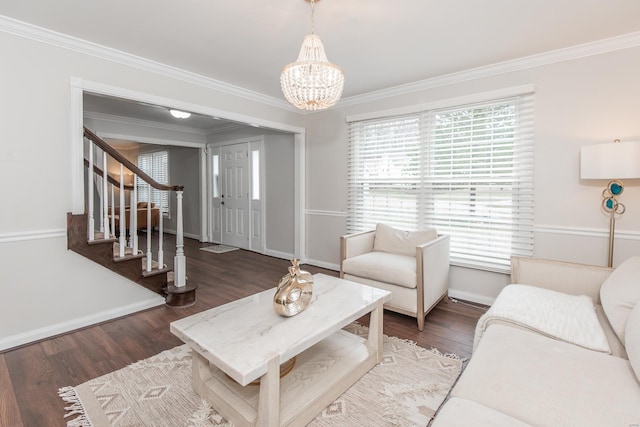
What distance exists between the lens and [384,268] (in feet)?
9.39

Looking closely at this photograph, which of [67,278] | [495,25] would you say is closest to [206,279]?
[67,278]

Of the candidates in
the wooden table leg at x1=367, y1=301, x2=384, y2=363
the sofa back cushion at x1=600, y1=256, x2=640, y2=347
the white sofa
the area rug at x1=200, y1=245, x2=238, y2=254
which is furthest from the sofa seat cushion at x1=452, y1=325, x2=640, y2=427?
the area rug at x1=200, y1=245, x2=238, y2=254

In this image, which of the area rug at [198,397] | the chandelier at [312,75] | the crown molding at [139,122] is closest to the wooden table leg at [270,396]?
the area rug at [198,397]

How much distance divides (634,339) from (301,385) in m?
1.50

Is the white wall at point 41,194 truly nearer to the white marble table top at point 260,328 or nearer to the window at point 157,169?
the white marble table top at point 260,328

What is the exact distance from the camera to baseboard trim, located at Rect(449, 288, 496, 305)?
3250mm

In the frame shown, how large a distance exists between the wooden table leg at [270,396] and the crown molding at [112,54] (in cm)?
293

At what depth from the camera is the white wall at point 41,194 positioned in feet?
7.67

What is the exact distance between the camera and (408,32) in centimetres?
246

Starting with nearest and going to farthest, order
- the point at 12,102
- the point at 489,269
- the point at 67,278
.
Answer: the point at 12,102 → the point at 67,278 → the point at 489,269

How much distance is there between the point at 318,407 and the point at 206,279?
2.79 meters

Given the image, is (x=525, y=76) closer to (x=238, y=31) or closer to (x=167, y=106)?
(x=238, y=31)

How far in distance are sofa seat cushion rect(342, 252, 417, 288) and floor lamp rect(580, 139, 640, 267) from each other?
1.54 metres

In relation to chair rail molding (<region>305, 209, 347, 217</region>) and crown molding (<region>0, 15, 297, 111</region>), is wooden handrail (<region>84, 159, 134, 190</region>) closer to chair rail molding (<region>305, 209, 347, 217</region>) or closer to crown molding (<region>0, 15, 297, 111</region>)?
crown molding (<region>0, 15, 297, 111</region>)
